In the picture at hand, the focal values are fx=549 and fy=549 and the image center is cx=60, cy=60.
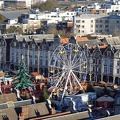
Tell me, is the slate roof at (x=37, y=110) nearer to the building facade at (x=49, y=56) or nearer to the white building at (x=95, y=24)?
the building facade at (x=49, y=56)

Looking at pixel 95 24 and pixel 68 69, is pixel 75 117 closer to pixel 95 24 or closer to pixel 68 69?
pixel 68 69

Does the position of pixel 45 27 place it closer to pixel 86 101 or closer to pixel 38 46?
pixel 38 46

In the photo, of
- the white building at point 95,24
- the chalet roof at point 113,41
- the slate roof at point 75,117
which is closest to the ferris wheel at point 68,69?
the chalet roof at point 113,41

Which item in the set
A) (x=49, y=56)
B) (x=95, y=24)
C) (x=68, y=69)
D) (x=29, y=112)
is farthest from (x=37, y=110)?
(x=95, y=24)

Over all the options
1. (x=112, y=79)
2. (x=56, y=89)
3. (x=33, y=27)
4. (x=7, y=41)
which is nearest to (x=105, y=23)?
(x=33, y=27)

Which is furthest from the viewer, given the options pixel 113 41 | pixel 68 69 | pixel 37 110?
pixel 113 41

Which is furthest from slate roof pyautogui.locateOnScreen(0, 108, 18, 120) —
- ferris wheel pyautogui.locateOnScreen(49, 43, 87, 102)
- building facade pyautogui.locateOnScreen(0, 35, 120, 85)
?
building facade pyautogui.locateOnScreen(0, 35, 120, 85)

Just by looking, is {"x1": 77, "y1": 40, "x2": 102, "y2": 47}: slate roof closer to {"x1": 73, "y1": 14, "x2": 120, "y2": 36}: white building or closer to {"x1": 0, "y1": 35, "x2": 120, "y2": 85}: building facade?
{"x1": 0, "y1": 35, "x2": 120, "y2": 85}: building facade

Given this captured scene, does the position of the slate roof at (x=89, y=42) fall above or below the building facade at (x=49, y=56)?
above

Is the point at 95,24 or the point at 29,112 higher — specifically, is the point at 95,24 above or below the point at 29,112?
above
